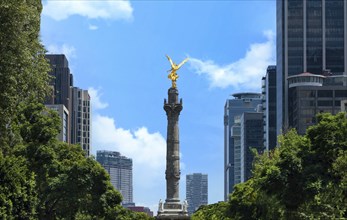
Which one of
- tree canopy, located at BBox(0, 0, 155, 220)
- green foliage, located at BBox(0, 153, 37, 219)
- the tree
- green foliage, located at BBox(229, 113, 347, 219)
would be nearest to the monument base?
tree canopy, located at BBox(0, 0, 155, 220)

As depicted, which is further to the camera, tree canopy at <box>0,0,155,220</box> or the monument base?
the monument base

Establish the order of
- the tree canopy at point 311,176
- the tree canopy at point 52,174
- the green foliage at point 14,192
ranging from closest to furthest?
1. the green foliage at point 14,192
2. the tree canopy at point 311,176
3. the tree canopy at point 52,174

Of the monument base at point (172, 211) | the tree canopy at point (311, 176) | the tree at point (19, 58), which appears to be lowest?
the monument base at point (172, 211)

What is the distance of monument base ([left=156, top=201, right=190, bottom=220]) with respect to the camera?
120875 millimetres

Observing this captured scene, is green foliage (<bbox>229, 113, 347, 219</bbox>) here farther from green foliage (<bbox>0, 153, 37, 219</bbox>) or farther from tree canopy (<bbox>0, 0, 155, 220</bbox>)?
green foliage (<bbox>0, 153, 37, 219</bbox>)

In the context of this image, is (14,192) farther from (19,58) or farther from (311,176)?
(311,176)

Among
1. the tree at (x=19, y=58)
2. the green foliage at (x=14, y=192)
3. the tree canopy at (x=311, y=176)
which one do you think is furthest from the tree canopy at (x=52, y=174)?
the tree canopy at (x=311, y=176)

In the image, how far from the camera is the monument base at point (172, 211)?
12088 cm

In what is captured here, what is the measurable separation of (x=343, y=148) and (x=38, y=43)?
29.0 meters

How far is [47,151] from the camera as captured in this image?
86250 mm

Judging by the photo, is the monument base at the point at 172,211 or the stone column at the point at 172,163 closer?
the monument base at the point at 172,211

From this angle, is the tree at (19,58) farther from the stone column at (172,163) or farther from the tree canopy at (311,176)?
the stone column at (172,163)

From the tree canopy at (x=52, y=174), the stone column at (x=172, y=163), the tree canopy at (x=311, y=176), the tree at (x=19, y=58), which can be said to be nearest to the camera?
the tree at (x=19, y=58)

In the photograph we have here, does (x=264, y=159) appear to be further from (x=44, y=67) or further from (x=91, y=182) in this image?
(x=44, y=67)
